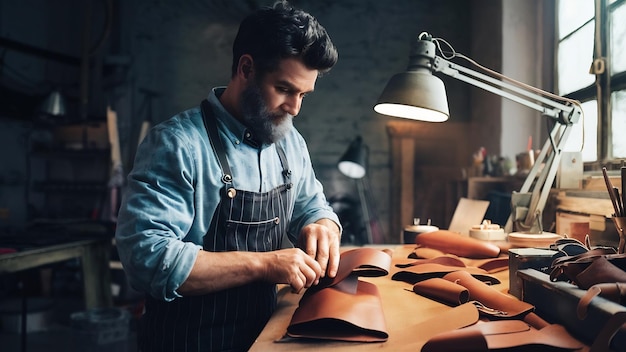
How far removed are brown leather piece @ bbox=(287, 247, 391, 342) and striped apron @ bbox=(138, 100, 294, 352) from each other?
0.29 meters

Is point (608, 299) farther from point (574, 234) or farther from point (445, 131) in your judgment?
point (445, 131)

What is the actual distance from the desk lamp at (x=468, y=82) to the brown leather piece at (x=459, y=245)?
0.99 feet

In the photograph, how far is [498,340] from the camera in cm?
89

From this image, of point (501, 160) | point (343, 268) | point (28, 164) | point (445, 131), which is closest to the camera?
point (343, 268)

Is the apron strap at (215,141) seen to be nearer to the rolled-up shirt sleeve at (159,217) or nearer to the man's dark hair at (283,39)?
the rolled-up shirt sleeve at (159,217)

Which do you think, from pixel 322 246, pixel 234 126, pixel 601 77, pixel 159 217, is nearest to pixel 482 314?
pixel 322 246

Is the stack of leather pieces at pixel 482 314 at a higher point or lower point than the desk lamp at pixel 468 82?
lower

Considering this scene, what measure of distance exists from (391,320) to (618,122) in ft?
7.23

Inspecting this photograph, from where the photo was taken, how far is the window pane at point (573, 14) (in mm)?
3007

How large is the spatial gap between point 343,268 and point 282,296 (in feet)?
0.81

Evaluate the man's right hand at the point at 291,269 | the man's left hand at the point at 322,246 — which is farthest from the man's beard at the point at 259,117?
the man's right hand at the point at 291,269

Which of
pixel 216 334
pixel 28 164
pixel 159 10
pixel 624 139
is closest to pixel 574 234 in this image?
pixel 624 139

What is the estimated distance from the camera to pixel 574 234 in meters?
1.84

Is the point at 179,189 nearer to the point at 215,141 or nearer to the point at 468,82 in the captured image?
the point at 215,141
